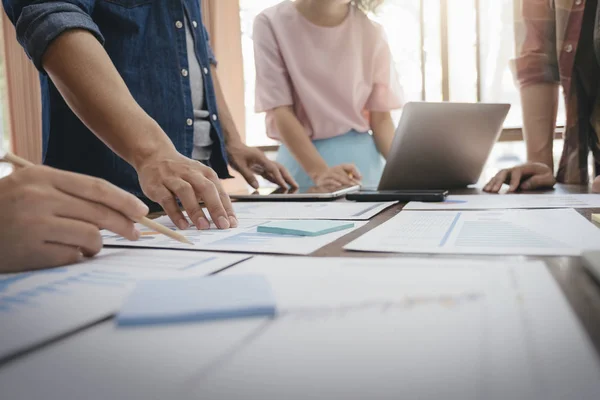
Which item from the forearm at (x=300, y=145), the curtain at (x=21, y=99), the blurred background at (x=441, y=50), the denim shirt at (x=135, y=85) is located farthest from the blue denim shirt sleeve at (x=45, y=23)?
the curtain at (x=21, y=99)

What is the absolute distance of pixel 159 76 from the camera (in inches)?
47.4

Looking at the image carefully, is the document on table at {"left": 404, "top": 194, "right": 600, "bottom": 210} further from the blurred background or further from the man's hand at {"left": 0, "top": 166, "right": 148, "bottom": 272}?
the blurred background

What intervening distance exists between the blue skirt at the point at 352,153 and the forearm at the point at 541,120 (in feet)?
1.85

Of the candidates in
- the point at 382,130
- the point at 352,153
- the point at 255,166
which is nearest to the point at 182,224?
the point at 255,166

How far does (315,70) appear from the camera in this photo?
1800 mm

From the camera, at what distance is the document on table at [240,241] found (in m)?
0.51


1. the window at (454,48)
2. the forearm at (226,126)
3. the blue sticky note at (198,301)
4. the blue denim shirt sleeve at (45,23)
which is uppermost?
the window at (454,48)

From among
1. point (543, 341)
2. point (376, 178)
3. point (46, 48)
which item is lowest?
point (376, 178)

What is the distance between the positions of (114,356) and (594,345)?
0.81 ft

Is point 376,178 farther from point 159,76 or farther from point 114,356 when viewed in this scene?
point 114,356

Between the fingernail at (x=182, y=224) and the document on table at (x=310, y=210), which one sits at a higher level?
the fingernail at (x=182, y=224)

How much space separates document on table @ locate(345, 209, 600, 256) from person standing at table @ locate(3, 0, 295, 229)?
0.81 feet

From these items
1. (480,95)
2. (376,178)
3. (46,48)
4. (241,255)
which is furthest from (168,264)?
(480,95)

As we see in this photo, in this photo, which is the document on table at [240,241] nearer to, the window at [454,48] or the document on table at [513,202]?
the document on table at [513,202]
